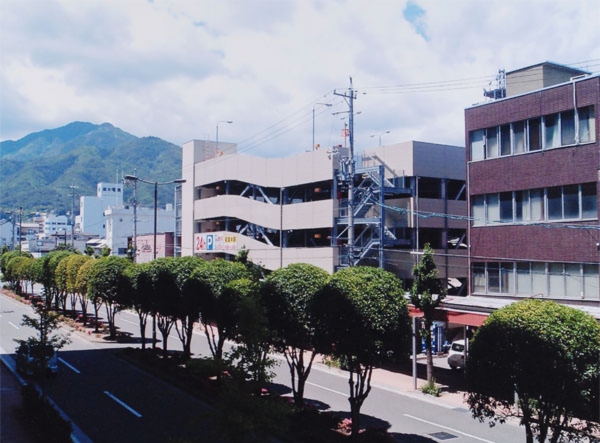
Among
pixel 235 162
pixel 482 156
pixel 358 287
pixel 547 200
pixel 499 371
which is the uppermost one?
pixel 235 162

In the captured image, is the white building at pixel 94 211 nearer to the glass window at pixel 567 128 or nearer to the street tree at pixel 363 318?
the glass window at pixel 567 128

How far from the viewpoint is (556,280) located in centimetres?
2691

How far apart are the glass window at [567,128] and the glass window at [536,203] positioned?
2.65 metres

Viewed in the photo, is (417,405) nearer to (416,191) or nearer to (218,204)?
(416,191)

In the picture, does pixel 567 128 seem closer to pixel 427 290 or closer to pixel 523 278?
pixel 523 278

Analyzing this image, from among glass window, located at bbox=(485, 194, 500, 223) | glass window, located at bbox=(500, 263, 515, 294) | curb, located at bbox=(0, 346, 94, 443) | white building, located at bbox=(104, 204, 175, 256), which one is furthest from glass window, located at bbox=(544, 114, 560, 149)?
white building, located at bbox=(104, 204, 175, 256)

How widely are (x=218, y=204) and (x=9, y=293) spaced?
36.2 meters

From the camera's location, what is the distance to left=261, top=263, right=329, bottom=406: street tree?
18359 millimetres

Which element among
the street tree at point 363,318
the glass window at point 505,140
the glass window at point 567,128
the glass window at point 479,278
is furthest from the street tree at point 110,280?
the glass window at point 567,128

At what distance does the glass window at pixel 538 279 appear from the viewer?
27.4 m

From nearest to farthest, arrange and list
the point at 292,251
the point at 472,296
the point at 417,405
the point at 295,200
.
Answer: the point at 417,405 < the point at 472,296 < the point at 292,251 < the point at 295,200

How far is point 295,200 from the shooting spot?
2181 inches

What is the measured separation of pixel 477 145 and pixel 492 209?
3662 millimetres

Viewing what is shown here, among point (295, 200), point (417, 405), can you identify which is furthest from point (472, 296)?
point (295, 200)
